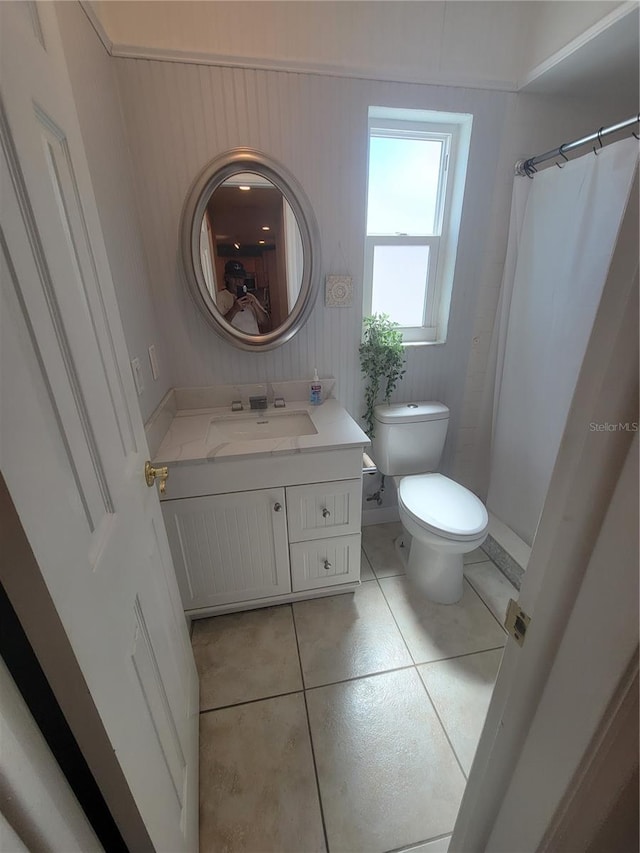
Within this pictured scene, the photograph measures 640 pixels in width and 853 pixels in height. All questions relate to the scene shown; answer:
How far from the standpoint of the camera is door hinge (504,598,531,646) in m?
0.52

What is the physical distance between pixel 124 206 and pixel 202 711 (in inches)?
70.9

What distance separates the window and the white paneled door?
133 centimetres

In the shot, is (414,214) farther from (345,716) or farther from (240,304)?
(345,716)

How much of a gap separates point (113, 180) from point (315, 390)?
1.07 meters

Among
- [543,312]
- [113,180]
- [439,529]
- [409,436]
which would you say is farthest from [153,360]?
[543,312]

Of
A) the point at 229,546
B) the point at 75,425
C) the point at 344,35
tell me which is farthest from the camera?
the point at 229,546

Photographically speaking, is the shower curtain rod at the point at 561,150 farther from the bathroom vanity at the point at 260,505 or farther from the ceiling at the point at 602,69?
the bathroom vanity at the point at 260,505

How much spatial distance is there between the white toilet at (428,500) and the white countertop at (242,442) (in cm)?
35

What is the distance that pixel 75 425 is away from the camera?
519mm

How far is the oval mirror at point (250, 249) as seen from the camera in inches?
55.6

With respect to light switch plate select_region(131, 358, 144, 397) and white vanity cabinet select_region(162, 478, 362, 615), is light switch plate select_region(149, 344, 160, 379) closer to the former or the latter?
light switch plate select_region(131, 358, 144, 397)

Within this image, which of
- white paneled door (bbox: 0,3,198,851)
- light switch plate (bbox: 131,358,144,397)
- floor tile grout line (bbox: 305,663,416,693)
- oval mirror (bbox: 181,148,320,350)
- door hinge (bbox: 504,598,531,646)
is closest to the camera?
white paneled door (bbox: 0,3,198,851)

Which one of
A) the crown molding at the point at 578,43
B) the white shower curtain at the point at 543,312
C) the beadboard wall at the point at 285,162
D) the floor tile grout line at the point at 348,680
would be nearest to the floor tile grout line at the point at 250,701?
the floor tile grout line at the point at 348,680

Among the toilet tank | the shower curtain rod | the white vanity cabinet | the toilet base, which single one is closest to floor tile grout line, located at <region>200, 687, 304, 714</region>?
the white vanity cabinet
